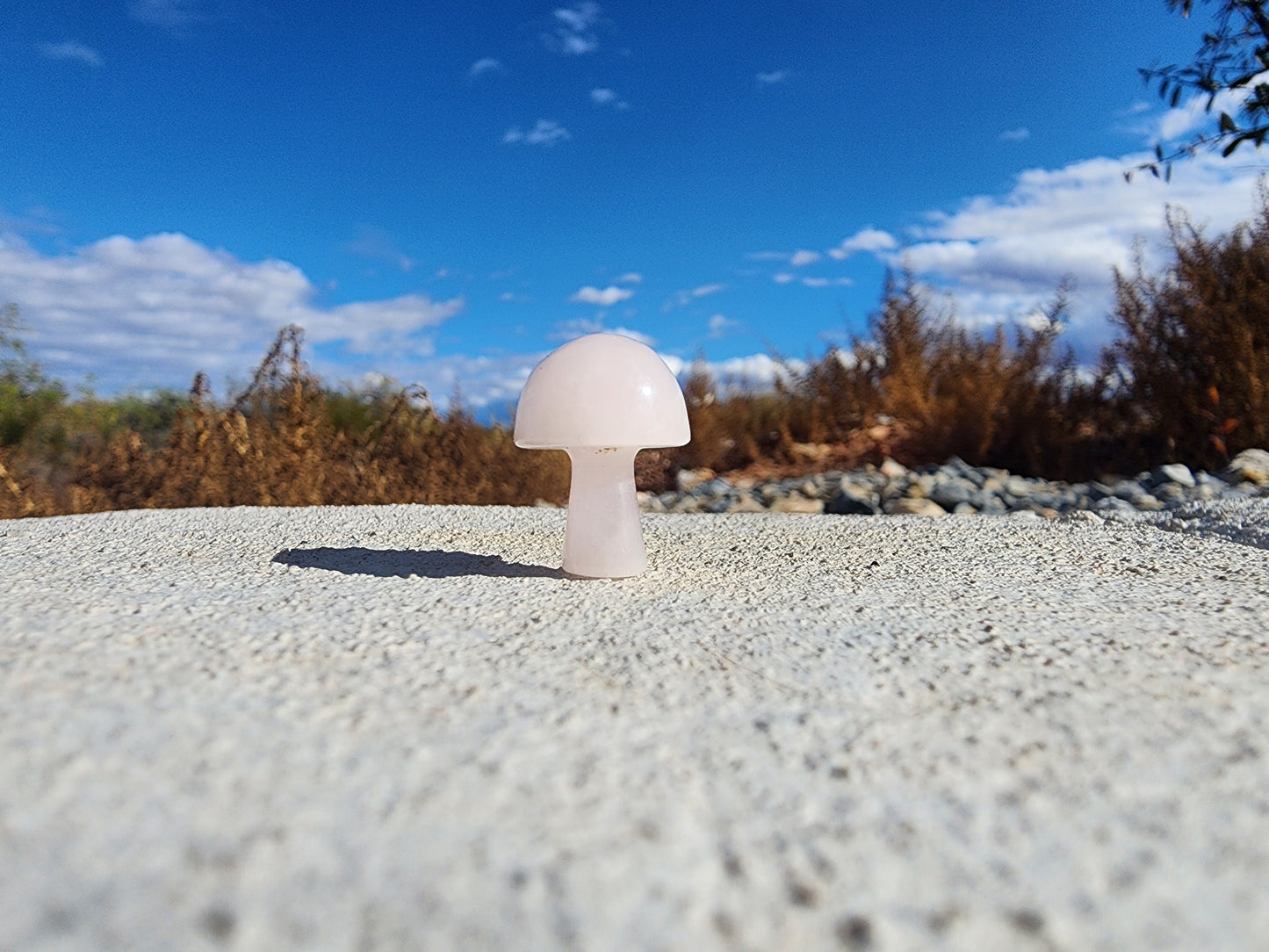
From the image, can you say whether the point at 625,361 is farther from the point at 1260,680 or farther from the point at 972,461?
the point at 972,461

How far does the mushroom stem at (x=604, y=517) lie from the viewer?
264cm

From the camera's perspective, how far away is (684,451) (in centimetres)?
834

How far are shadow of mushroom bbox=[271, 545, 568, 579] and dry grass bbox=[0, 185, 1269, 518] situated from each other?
2.57 metres

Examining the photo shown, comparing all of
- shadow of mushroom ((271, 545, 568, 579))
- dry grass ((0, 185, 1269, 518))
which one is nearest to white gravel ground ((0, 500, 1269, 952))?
shadow of mushroom ((271, 545, 568, 579))

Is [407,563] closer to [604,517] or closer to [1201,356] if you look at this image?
[604,517]

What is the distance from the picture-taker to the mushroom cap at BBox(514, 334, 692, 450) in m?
2.43

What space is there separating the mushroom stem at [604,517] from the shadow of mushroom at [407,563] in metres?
0.12

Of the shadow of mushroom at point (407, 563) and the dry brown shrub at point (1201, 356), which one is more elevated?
the dry brown shrub at point (1201, 356)

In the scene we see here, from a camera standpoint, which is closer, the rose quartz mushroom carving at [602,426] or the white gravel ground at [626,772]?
the white gravel ground at [626,772]

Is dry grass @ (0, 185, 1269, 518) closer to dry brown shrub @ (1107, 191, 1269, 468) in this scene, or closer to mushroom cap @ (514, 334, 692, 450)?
dry brown shrub @ (1107, 191, 1269, 468)

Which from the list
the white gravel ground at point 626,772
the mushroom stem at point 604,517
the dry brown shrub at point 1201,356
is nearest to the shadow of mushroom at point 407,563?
the mushroom stem at point 604,517

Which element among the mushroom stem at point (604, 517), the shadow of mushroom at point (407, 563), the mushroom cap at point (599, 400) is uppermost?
the mushroom cap at point (599, 400)

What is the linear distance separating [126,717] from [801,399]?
26.8ft

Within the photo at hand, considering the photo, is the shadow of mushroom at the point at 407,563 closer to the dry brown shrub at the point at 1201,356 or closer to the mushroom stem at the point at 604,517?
the mushroom stem at the point at 604,517
